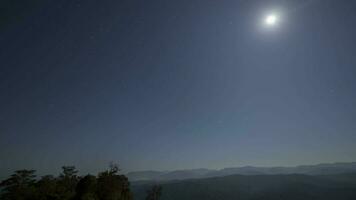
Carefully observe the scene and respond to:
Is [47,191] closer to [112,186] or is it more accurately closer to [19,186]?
[19,186]

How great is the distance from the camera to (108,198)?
46.2 m

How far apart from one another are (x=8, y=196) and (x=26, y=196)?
10.2 ft

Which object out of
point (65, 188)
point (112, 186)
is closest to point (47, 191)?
point (65, 188)

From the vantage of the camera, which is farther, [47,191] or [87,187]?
[87,187]

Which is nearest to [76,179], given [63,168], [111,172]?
[63,168]

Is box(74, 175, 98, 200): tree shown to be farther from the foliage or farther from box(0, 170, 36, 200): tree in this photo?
box(0, 170, 36, 200): tree

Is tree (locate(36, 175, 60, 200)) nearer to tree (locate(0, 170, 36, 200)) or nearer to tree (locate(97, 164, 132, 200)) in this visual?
tree (locate(0, 170, 36, 200))

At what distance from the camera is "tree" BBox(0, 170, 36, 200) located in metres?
40.4

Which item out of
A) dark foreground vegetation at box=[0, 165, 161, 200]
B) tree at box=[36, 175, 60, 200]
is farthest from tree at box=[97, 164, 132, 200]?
tree at box=[36, 175, 60, 200]

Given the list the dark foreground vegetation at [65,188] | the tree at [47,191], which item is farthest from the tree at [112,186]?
the tree at [47,191]

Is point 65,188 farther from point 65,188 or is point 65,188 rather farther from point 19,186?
point 19,186

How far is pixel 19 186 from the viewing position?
1635 inches

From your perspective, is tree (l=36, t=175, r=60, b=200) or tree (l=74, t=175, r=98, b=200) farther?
tree (l=74, t=175, r=98, b=200)

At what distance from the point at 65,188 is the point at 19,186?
7.97m
